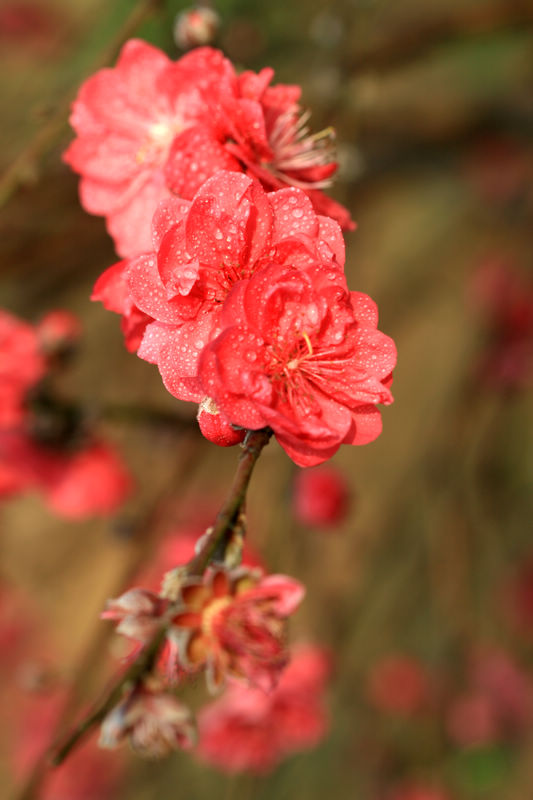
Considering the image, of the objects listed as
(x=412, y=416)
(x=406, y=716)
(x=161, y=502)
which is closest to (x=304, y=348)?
(x=161, y=502)

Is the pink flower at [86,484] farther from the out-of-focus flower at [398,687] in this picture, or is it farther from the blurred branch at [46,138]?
the out-of-focus flower at [398,687]

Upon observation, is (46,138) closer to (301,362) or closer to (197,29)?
(197,29)

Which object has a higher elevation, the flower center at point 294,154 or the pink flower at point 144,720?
the flower center at point 294,154

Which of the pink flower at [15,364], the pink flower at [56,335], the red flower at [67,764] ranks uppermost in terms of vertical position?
the pink flower at [56,335]

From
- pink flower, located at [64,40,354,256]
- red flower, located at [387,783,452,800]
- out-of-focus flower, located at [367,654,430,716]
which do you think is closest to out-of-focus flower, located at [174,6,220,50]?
pink flower, located at [64,40,354,256]

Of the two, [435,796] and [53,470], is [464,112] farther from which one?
[435,796]

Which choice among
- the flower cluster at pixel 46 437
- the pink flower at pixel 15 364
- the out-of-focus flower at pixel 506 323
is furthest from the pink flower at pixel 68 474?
the out-of-focus flower at pixel 506 323

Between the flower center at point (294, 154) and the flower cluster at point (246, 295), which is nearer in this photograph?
the flower cluster at point (246, 295)
